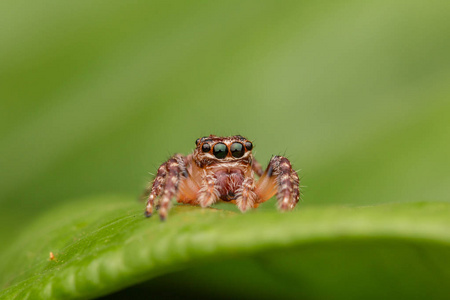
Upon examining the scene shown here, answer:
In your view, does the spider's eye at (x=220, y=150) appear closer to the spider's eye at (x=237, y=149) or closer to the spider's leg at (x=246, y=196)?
the spider's eye at (x=237, y=149)

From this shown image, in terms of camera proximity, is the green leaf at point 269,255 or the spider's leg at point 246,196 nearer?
the green leaf at point 269,255

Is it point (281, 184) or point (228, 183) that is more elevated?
point (228, 183)

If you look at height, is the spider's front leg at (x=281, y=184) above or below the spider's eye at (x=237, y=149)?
below

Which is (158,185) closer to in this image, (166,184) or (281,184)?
(166,184)

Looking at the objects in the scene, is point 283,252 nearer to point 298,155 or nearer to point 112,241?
point 112,241

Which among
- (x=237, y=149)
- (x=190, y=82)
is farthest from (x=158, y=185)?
(x=190, y=82)

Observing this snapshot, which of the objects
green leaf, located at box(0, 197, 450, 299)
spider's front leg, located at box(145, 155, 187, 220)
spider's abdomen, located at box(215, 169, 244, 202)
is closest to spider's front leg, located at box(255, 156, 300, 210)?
spider's abdomen, located at box(215, 169, 244, 202)

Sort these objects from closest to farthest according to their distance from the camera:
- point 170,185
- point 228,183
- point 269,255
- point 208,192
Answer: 1. point 269,255
2. point 170,185
3. point 208,192
4. point 228,183

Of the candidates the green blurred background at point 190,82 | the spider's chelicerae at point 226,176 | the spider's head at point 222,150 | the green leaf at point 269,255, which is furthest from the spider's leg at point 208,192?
the green blurred background at point 190,82
